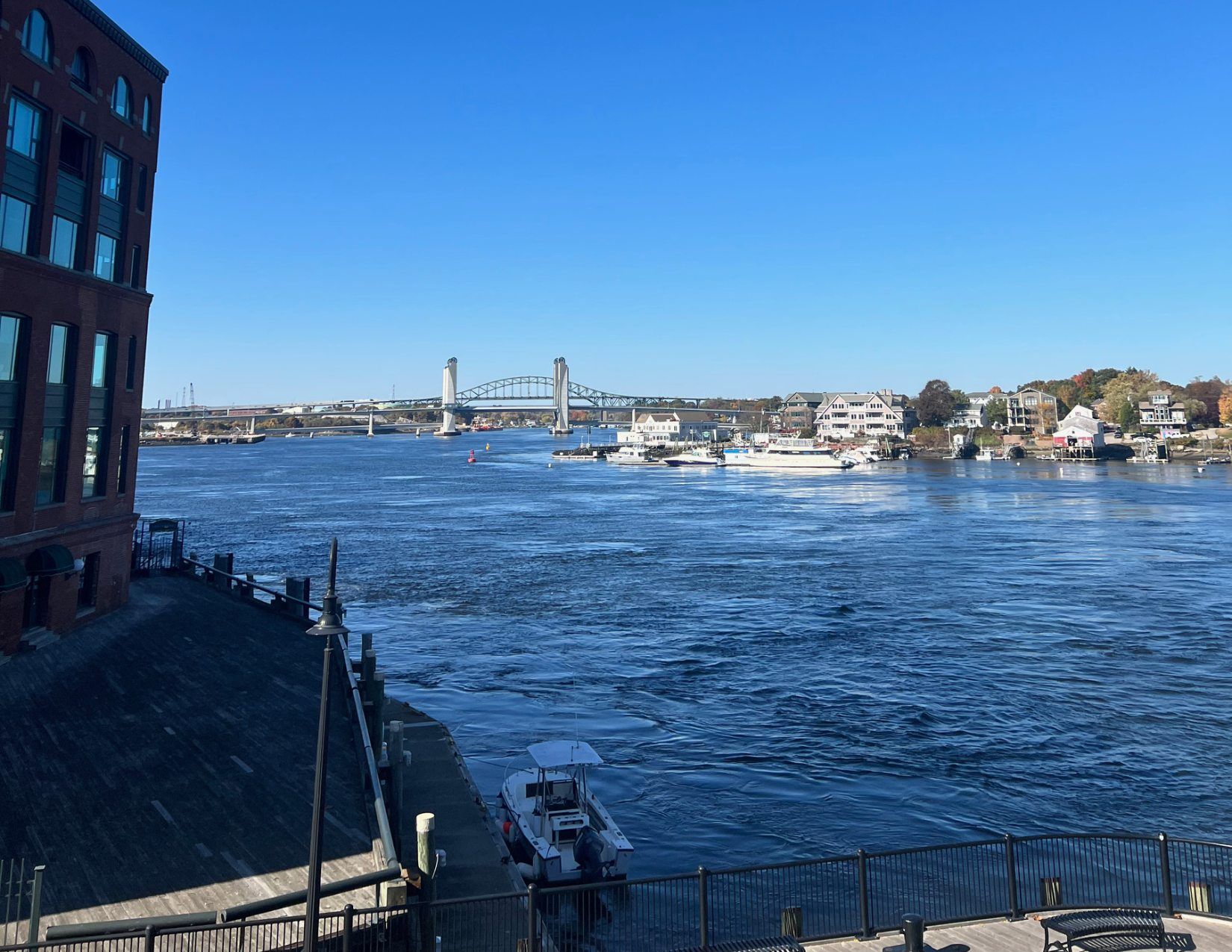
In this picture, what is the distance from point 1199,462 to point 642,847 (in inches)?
7213

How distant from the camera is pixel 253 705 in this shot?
22.0 m

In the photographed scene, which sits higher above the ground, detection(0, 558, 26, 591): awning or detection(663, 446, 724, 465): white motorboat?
detection(663, 446, 724, 465): white motorboat

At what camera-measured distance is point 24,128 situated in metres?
24.4

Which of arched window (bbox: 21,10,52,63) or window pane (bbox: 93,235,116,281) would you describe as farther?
window pane (bbox: 93,235,116,281)

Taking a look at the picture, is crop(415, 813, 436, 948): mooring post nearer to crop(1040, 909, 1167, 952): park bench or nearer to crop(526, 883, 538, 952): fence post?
crop(526, 883, 538, 952): fence post

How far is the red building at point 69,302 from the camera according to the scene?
23938 millimetres

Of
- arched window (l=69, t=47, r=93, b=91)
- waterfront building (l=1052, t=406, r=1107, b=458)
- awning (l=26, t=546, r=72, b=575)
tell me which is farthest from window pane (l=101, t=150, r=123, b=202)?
waterfront building (l=1052, t=406, r=1107, b=458)

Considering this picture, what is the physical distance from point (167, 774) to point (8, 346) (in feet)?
44.9

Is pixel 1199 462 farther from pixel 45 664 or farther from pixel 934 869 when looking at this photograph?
pixel 45 664

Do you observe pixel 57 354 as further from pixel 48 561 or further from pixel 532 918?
pixel 532 918

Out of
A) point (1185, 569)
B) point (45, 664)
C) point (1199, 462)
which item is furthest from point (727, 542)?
point (1199, 462)

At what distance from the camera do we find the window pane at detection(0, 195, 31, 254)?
77.4 ft

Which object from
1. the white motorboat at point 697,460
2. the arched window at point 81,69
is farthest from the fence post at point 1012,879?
the white motorboat at point 697,460

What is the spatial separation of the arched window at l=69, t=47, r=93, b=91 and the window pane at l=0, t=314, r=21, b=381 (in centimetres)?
795
